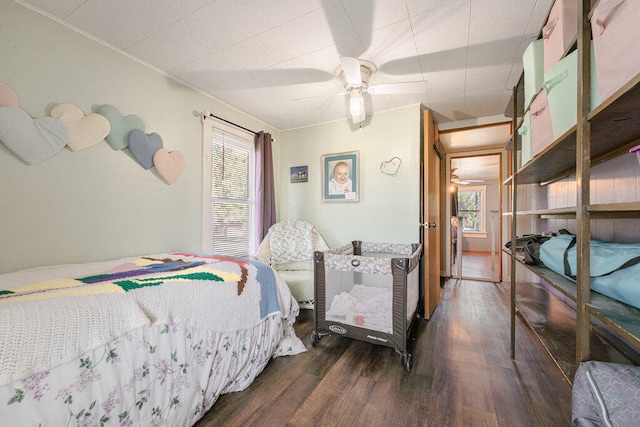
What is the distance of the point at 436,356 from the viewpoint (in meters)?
1.84

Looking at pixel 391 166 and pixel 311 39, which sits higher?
pixel 311 39

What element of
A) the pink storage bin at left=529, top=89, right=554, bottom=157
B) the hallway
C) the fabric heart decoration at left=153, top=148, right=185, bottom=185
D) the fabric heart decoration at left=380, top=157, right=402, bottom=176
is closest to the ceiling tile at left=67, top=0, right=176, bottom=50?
the fabric heart decoration at left=153, top=148, right=185, bottom=185

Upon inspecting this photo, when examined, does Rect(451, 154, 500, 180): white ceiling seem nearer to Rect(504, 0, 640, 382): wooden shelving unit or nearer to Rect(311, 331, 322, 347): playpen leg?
Rect(504, 0, 640, 382): wooden shelving unit

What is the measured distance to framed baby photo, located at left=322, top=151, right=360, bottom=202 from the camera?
3.04 metres

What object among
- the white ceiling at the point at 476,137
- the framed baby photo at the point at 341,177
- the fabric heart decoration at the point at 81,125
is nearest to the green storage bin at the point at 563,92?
the framed baby photo at the point at 341,177

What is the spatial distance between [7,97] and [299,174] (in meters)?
2.52

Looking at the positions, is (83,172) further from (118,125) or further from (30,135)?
(118,125)

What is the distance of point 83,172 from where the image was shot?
167 cm

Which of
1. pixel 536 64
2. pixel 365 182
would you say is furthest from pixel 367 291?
pixel 536 64

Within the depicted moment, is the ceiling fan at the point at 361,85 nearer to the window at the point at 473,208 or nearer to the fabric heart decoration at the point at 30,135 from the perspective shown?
the fabric heart decoration at the point at 30,135

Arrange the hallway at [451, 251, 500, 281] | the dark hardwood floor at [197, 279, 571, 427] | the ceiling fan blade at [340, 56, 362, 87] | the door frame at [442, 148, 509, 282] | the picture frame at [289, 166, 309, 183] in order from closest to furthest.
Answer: the dark hardwood floor at [197, 279, 571, 427] < the ceiling fan blade at [340, 56, 362, 87] < the picture frame at [289, 166, 309, 183] < the door frame at [442, 148, 509, 282] < the hallway at [451, 251, 500, 281]

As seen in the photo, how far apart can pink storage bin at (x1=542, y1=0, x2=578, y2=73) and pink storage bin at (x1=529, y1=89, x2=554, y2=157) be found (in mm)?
165

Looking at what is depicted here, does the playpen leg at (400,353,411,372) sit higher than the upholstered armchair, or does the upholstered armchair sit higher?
the upholstered armchair

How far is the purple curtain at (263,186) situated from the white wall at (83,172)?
0.83m
